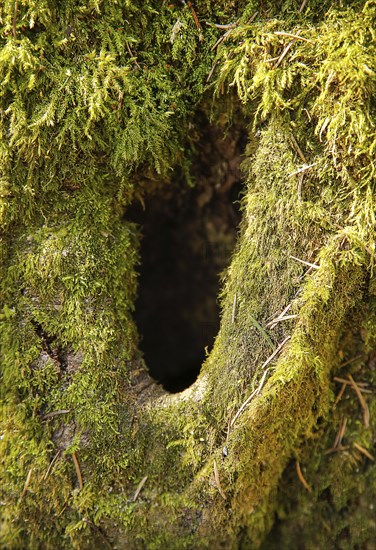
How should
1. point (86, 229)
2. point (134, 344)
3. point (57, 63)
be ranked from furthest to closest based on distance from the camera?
point (134, 344)
point (86, 229)
point (57, 63)

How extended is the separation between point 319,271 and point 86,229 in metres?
0.92

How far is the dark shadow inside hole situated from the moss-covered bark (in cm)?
50

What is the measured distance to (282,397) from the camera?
174cm

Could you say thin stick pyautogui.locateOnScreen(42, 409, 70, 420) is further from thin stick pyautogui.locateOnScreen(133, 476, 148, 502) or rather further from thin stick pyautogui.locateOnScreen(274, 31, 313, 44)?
thin stick pyautogui.locateOnScreen(274, 31, 313, 44)

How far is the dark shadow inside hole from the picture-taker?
2541 millimetres

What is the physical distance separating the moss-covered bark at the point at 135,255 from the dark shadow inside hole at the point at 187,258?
0.50 m

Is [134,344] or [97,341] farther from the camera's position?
[134,344]

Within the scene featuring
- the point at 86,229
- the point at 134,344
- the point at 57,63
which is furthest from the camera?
the point at 134,344

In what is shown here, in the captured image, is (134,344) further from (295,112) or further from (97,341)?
(295,112)

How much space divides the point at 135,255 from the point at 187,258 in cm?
110

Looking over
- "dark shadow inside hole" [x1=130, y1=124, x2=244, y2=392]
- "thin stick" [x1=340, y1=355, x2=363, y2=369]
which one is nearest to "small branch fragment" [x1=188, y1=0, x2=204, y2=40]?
"dark shadow inside hole" [x1=130, y1=124, x2=244, y2=392]

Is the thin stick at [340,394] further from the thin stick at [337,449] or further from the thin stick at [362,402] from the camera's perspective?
the thin stick at [337,449]

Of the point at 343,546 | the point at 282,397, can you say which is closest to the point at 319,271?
the point at 282,397

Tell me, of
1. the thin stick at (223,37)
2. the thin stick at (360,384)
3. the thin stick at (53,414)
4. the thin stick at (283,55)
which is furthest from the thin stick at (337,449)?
the thin stick at (223,37)
